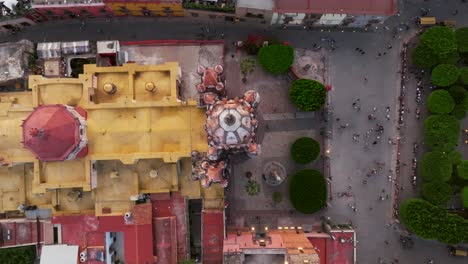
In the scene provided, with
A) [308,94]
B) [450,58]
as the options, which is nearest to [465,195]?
[450,58]

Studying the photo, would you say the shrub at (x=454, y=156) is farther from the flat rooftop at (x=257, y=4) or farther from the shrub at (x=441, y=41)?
the flat rooftop at (x=257, y=4)

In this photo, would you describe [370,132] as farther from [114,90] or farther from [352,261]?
[114,90]

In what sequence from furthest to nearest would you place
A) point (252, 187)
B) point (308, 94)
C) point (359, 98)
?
point (359, 98), point (252, 187), point (308, 94)

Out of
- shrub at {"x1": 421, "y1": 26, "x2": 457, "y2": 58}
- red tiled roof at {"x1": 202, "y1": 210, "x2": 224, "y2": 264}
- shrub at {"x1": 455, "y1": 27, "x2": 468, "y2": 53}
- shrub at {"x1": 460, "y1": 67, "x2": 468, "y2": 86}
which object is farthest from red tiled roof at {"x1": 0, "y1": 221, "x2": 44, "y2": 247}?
shrub at {"x1": 455, "y1": 27, "x2": 468, "y2": 53}

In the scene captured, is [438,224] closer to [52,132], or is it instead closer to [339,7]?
[339,7]

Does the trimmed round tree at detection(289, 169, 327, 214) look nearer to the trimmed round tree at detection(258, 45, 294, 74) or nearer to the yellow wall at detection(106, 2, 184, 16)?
the trimmed round tree at detection(258, 45, 294, 74)

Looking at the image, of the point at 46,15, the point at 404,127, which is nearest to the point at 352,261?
the point at 404,127

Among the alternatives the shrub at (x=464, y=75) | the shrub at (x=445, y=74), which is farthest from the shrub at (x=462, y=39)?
the shrub at (x=445, y=74)
